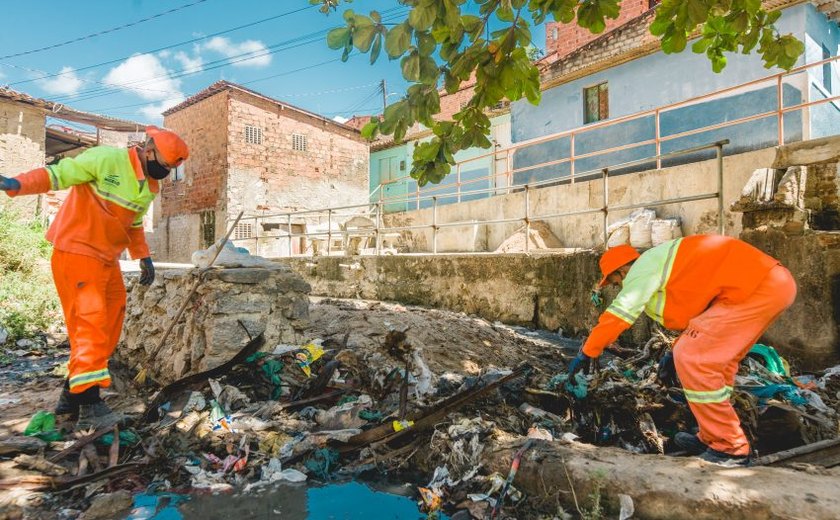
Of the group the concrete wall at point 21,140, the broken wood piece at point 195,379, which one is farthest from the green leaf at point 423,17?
the concrete wall at point 21,140

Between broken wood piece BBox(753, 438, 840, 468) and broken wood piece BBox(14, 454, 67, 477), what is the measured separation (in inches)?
139

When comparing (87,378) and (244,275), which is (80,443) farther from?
(244,275)

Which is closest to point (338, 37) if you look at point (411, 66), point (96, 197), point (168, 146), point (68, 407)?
point (411, 66)

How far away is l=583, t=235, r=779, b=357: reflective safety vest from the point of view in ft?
8.30

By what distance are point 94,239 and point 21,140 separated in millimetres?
14225

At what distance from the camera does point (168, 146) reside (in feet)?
9.55

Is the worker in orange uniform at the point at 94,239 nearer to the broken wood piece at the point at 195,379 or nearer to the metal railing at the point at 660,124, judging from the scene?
the broken wood piece at the point at 195,379

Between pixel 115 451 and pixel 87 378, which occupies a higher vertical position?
pixel 87 378

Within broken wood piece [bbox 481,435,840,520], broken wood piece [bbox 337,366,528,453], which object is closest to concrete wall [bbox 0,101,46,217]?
broken wood piece [bbox 337,366,528,453]

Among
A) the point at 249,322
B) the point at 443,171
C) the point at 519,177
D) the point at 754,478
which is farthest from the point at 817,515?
the point at 519,177

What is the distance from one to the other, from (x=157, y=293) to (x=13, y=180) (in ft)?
5.46

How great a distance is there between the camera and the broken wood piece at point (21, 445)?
2369 mm

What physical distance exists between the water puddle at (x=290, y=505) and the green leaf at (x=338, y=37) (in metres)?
2.13

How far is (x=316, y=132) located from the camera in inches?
746
